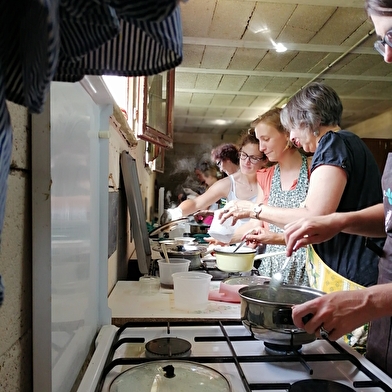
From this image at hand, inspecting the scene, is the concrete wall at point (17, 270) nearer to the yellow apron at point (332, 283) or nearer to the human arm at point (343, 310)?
the human arm at point (343, 310)

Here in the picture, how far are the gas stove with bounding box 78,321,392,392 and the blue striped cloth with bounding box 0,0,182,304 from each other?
59cm

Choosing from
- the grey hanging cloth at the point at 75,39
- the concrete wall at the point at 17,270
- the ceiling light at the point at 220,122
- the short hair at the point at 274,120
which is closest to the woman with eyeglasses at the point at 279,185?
the short hair at the point at 274,120

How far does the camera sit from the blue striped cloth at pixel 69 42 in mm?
278

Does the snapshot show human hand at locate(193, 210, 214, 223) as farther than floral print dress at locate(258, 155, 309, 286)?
Yes

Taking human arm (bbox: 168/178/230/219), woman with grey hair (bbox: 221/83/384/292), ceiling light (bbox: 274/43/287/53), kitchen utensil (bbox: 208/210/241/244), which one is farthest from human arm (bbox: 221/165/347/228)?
ceiling light (bbox: 274/43/287/53)

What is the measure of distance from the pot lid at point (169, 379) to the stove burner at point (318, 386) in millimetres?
148

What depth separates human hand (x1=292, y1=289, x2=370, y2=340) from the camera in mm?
748

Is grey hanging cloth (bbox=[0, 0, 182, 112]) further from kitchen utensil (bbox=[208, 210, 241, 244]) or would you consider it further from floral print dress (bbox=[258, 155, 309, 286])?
kitchen utensil (bbox=[208, 210, 241, 244])

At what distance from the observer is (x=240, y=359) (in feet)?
2.81

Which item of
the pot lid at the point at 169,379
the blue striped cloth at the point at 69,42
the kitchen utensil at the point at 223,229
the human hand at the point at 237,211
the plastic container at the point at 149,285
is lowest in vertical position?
the plastic container at the point at 149,285

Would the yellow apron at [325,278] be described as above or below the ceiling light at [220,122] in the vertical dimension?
below

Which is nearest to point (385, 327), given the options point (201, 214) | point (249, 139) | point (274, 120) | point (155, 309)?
point (155, 309)

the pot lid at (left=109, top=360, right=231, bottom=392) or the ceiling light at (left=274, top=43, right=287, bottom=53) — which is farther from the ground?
the ceiling light at (left=274, top=43, right=287, bottom=53)

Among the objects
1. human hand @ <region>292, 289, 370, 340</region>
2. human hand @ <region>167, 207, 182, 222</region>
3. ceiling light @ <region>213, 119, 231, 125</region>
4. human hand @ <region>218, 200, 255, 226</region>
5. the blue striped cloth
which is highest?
ceiling light @ <region>213, 119, 231, 125</region>
